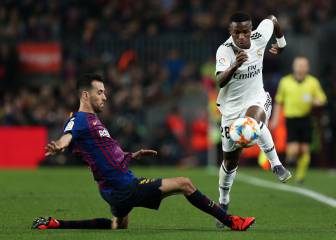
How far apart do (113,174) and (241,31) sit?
227cm

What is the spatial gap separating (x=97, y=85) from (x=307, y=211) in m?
3.68

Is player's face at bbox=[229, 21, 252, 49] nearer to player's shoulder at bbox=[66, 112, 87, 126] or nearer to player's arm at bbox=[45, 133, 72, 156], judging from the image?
player's shoulder at bbox=[66, 112, 87, 126]

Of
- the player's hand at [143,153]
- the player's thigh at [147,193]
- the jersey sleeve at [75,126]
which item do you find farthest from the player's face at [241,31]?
the jersey sleeve at [75,126]

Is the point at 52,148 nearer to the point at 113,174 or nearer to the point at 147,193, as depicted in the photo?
the point at 113,174

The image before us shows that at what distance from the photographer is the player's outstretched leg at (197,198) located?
9023 millimetres

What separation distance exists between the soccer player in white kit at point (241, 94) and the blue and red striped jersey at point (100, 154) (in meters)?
1.63

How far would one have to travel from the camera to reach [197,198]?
908 cm

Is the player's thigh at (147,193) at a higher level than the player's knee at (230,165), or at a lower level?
higher

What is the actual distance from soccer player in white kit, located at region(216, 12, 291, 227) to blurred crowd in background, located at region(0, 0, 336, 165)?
12.9 meters

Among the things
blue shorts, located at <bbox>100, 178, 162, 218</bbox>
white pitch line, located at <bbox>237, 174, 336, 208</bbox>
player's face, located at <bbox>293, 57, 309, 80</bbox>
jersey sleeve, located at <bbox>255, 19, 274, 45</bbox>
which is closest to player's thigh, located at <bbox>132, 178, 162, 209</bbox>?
blue shorts, located at <bbox>100, 178, 162, 218</bbox>

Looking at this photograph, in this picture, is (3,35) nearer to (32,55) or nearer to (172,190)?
(32,55)

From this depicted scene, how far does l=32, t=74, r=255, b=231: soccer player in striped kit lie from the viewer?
9023 millimetres

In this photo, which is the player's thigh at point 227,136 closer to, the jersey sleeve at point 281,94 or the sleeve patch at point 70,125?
the sleeve patch at point 70,125

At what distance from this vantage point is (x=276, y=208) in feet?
39.8
